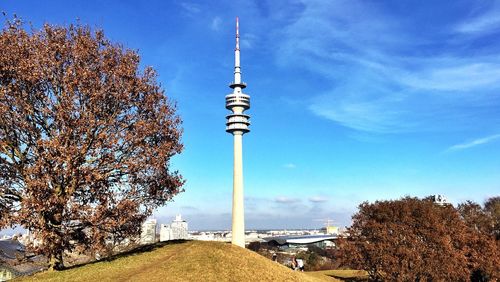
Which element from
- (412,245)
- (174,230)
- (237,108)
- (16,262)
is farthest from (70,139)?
(174,230)

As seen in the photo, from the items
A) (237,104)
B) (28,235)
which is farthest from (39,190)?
(237,104)

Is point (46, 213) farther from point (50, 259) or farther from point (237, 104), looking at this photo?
point (237, 104)

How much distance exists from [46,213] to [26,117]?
236 inches

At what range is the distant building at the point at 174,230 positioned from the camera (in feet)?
479

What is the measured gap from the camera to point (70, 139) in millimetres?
24953

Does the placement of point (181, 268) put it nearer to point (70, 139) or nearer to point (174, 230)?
point (70, 139)

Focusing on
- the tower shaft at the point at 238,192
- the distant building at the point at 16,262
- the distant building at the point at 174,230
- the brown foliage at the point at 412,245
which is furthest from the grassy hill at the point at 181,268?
the distant building at the point at 174,230

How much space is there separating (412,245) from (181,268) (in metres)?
24.6

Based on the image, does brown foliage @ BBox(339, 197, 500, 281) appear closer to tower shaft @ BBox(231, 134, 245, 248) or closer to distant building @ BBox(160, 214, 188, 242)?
tower shaft @ BBox(231, 134, 245, 248)

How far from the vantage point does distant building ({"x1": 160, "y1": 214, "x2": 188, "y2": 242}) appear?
14585cm

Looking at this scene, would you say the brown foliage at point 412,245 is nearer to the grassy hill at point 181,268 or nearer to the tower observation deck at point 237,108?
the grassy hill at point 181,268

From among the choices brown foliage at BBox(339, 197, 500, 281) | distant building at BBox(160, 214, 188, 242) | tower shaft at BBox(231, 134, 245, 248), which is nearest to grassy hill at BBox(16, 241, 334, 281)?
brown foliage at BBox(339, 197, 500, 281)

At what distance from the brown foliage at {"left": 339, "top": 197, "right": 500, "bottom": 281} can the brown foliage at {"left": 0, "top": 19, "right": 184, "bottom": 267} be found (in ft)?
78.7

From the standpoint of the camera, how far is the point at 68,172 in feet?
77.0
